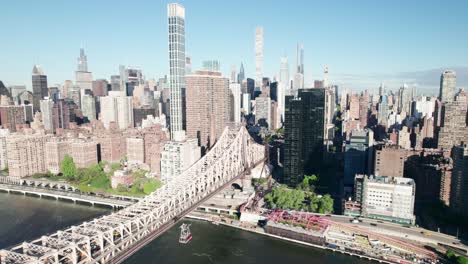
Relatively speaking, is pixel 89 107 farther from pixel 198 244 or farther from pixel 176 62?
pixel 198 244

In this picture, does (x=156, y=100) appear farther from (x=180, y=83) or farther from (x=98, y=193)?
(x=98, y=193)

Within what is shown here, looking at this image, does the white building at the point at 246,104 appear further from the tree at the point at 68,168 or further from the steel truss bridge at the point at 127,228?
the steel truss bridge at the point at 127,228

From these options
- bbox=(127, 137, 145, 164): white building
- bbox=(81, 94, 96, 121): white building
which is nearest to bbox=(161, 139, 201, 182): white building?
bbox=(127, 137, 145, 164): white building

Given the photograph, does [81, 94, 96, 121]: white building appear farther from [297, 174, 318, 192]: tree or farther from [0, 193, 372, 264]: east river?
[297, 174, 318, 192]: tree

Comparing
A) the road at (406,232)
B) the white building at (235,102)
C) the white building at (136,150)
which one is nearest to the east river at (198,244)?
the road at (406,232)

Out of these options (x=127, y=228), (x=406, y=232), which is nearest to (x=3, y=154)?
(x=127, y=228)

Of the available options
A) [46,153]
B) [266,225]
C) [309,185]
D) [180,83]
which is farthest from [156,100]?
[266,225]
